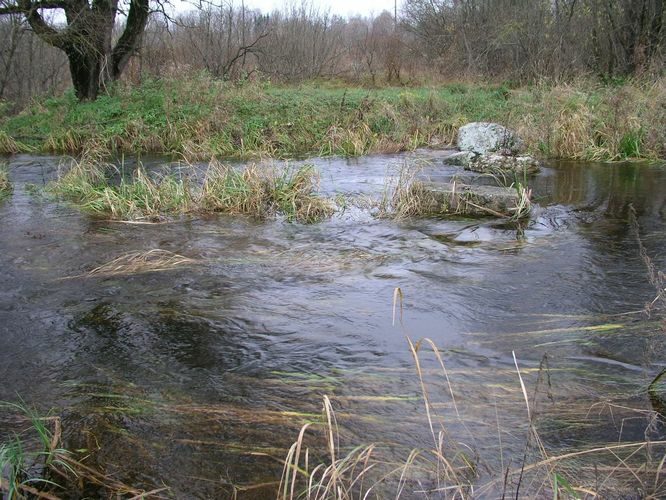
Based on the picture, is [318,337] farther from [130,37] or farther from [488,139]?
[130,37]

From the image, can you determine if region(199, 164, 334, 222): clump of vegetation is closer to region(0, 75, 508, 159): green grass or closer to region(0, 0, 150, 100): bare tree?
region(0, 75, 508, 159): green grass

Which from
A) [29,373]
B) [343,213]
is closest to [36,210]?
[343,213]

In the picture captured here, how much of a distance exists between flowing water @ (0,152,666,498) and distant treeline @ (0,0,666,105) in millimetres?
10932

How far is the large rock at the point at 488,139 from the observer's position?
42.7ft

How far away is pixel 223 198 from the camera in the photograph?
903 centimetres

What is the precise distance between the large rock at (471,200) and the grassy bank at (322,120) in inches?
199

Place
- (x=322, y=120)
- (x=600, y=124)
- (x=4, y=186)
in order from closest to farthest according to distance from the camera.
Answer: (x=4, y=186) < (x=600, y=124) < (x=322, y=120)

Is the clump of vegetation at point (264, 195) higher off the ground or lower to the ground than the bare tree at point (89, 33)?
lower

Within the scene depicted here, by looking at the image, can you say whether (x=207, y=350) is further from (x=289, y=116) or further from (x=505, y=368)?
(x=289, y=116)

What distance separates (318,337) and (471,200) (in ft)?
15.3

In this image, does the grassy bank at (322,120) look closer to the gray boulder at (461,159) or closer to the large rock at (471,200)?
the gray boulder at (461,159)

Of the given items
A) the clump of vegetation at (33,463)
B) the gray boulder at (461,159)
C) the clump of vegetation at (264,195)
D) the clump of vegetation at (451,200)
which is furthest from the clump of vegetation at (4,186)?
the gray boulder at (461,159)

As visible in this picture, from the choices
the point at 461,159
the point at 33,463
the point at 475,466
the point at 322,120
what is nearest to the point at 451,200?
the point at 461,159

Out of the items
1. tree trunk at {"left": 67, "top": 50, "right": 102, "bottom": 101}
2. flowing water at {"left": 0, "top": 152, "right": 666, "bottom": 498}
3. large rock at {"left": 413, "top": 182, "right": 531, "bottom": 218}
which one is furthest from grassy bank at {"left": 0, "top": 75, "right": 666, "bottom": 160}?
flowing water at {"left": 0, "top": 152, "right": 666, "bottom": 498}
